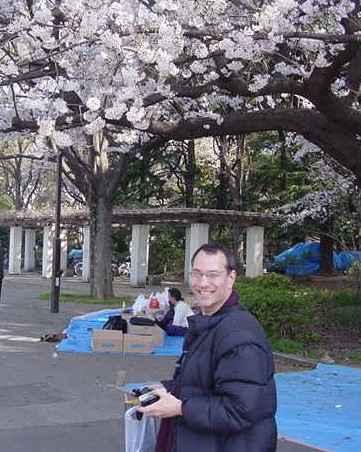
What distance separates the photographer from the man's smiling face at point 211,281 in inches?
126

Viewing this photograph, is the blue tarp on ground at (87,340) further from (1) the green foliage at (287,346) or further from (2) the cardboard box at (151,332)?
(1) the green foliage at (287,346)

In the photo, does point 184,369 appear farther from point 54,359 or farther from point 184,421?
point 54,359

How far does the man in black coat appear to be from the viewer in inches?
115

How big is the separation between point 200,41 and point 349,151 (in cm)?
375

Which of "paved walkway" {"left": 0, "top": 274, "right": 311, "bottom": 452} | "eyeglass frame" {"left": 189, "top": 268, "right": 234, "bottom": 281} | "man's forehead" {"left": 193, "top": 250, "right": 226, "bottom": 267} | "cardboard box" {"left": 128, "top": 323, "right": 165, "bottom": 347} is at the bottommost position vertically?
"paved walkway" {"left": 0, "top": 274, "right": 311, "bottom": 452}

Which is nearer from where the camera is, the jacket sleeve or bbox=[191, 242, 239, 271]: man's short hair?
the jacket sleeve

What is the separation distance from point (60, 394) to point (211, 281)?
616cm

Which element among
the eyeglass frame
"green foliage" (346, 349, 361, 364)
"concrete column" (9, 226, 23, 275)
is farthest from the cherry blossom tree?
"concrete column" (9, 226, 23, 275)

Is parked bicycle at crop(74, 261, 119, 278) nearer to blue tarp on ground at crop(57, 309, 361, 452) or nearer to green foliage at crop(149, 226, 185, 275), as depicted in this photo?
green foliage at crop(149, 226, 185, 275)

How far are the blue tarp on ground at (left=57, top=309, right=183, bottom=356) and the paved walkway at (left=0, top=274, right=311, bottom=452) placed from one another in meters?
0.30

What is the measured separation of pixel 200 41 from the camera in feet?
33.2

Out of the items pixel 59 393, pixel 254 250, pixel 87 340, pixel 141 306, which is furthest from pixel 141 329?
pixel 254 250

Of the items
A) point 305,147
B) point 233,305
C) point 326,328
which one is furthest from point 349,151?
point 233,305

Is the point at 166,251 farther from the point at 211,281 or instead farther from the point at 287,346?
the point at 211,281
